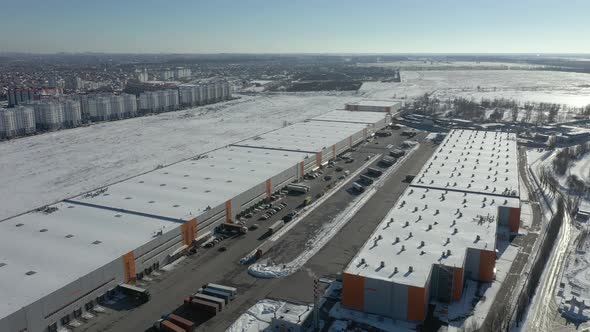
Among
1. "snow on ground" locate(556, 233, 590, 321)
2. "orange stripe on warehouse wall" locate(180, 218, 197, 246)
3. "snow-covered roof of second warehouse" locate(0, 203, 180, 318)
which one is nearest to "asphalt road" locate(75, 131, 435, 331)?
"orange stripe on warehouse wall" locate(180, 218, 197, 246)

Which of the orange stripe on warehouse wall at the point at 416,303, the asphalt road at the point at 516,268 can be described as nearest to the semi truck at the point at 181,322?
the orange stripe on warehouse wall at the point at 416,303

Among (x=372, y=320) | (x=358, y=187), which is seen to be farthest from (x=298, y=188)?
(x=372, y=320)

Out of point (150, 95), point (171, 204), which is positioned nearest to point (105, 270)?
point (171, 204)

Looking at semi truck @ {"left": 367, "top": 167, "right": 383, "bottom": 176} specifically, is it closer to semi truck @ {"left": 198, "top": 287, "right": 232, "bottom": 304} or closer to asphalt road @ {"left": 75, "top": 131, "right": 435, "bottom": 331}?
asphalt road @ {"left": 75, "top": 131, "right": 435, "bottom": 331}

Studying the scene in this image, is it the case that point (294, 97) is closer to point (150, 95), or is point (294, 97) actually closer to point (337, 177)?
point (150, 95)

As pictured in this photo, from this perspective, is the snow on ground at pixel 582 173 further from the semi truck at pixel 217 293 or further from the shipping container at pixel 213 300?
the shipping container at pixel 213 300

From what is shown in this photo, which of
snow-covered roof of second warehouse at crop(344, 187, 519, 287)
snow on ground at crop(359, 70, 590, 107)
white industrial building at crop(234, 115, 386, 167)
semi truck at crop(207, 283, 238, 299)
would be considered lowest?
semi truck at crop(207, 283, 238, 299)

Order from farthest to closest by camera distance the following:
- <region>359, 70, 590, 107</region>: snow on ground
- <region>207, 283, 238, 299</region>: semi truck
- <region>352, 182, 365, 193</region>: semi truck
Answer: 1. <region>359, 70, 590, 107</region>: snow on ground
2. <region>352, 182, 365, 193</region>: semi truck
3. <region>207, 283, 238, 299</region>: semi truck

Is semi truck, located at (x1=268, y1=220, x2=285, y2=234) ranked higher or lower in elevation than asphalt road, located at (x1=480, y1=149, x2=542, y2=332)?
higher
